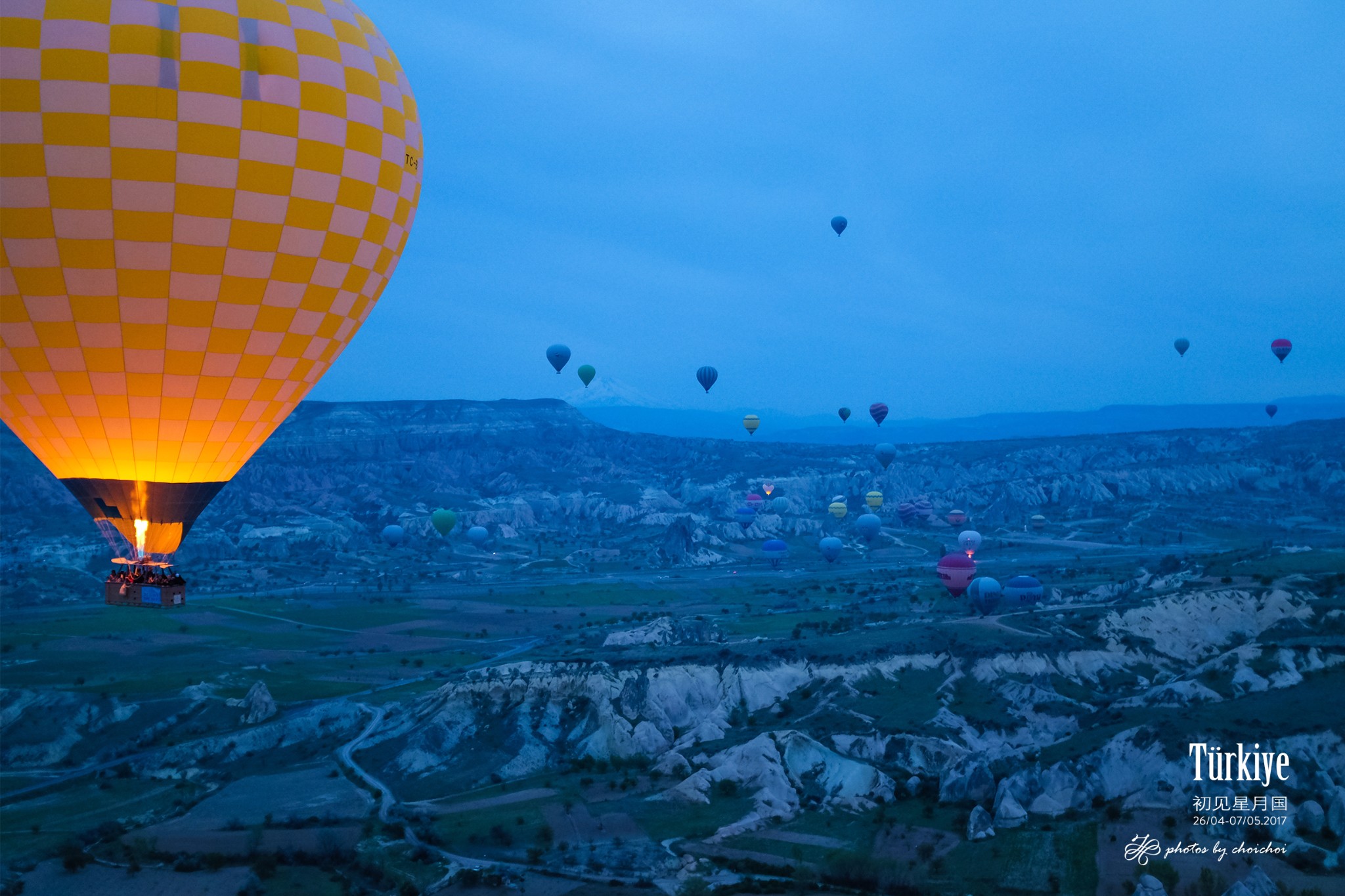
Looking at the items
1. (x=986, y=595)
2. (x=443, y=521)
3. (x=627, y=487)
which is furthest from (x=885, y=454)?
(x=986, y=595)

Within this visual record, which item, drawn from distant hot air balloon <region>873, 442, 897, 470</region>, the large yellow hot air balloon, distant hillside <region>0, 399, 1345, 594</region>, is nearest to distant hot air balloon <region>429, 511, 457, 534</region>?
distant hillside <region>0, 399, 1345, 594</region>

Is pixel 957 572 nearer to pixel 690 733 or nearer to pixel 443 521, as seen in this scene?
pixel 690 733

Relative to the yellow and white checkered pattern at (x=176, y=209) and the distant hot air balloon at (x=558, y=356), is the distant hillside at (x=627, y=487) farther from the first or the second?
the yellow and white checkered pattern at (x=176, y=209)

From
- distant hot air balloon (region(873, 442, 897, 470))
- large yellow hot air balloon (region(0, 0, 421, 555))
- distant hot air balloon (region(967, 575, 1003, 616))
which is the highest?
large yellow hot air balloon (region(0, 0, 421, 555))
